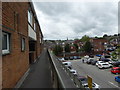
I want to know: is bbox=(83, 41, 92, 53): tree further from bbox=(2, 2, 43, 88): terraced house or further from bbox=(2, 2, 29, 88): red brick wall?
bbox=(2, 2, 29, 88): red brick wall

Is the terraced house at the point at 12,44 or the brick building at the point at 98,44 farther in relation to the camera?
the brick building at the point at 98,44

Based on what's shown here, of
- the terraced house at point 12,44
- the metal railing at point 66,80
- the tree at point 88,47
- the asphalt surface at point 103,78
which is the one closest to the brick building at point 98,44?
the tree at point 88,47

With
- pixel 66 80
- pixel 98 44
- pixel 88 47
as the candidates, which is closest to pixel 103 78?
pixel 66 80

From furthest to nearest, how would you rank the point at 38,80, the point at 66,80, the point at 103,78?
the point at 103,78, the point at 38,80, the point at 66,80

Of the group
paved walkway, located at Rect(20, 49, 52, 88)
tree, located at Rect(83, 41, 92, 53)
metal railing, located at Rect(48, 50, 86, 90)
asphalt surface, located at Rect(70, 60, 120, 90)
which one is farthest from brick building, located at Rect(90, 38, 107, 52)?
metal railing, located at Rect(48, 50, 86, 90)

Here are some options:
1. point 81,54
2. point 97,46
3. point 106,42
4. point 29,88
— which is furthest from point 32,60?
point 106,42

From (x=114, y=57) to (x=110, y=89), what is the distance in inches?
157

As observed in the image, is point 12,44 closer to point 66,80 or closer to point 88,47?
point 66,80

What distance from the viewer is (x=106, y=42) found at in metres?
65.9

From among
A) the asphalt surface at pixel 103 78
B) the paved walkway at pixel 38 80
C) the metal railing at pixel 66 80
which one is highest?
the metal railing at pixel 66 80

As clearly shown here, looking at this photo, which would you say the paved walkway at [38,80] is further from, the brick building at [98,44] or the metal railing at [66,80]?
the brick building at [98,44]

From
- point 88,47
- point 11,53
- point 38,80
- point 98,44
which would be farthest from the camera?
point 98,44

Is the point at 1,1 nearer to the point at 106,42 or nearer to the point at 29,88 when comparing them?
the point at 29,88

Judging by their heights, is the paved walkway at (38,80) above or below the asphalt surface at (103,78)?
above
